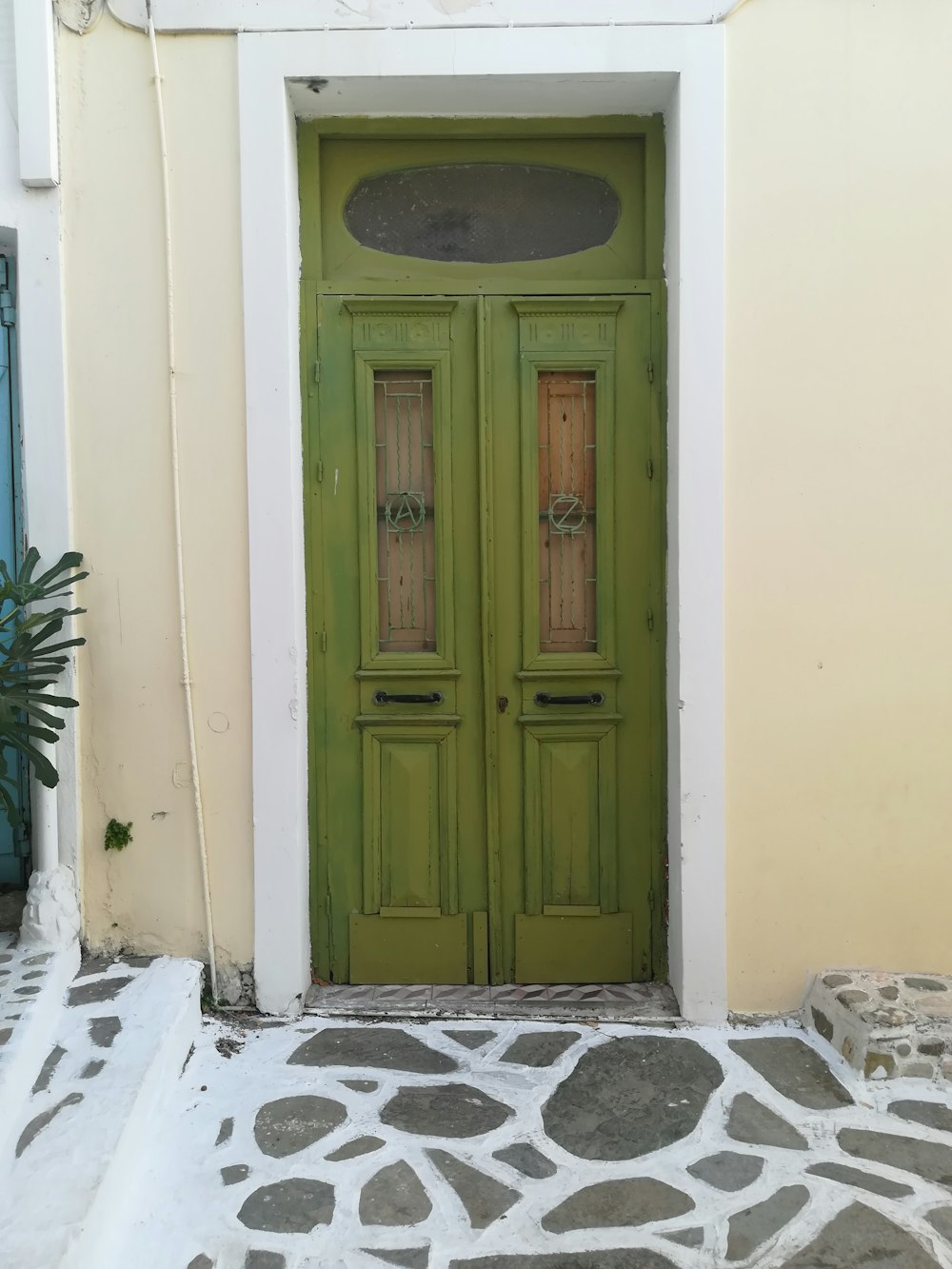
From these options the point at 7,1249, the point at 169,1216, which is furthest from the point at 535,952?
the point at 7,1249

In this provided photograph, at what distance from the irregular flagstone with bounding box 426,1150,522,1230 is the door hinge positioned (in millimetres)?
3171

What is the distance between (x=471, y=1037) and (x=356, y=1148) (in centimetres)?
73

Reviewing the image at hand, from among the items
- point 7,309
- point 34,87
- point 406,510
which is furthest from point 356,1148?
point 34,87

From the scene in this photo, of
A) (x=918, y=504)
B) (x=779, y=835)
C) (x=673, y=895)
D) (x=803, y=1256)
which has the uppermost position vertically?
(x=918, y=504)

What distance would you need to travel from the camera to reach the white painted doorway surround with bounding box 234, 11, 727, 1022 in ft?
11.3

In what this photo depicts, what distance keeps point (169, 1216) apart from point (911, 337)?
363cm

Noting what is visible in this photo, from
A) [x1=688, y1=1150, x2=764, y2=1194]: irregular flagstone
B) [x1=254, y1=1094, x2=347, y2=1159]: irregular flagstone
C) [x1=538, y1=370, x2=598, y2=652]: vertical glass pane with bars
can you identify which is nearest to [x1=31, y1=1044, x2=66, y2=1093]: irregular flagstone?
[x1=254, y1=1094, x2=347, y2=1159]: irregular flagstone

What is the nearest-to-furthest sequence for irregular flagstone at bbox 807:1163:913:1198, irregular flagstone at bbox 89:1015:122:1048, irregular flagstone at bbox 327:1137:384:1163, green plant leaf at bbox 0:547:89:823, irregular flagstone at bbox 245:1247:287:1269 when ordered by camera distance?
irregular flagstone at bbox 245:1247:287:1269
irregular flagstone at bbox 807:1163:913:1198
irregular flagstone at bbox 327:1137:384:1163
irregular flagstone at bbox 89:1015:122:1048
green plant leaf at bbox 0:547:89:823

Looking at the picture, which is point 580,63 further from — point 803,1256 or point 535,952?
point 803,1256

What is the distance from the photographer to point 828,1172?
2.77 m

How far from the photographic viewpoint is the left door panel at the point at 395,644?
378cm

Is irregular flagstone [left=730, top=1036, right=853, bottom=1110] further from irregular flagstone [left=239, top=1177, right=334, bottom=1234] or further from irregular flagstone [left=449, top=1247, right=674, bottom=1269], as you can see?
irregular flagstone [left=239, top=1177, right=334, bottom=1234]

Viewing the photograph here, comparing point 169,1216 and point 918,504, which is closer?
point 169,1216

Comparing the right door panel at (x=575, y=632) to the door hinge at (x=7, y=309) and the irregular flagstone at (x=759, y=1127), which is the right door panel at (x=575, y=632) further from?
the door hinge at (x=7, y=309)
